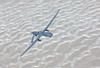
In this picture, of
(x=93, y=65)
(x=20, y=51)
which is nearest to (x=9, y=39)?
(x=20, y=51)

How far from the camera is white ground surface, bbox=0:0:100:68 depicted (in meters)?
6.10

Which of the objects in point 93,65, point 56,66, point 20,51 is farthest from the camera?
point 20,51

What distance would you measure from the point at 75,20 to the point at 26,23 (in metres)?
2.65

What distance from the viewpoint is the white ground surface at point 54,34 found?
6.10 metres

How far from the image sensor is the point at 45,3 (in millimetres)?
10258

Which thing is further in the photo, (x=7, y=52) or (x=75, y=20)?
(x=75, y=20)

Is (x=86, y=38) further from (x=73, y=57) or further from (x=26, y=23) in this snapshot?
(x=26, y=23)

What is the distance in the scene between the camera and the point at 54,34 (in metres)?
7.47

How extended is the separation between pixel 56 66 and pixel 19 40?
8.48 feet

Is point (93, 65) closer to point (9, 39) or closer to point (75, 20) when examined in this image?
point (75, 20)

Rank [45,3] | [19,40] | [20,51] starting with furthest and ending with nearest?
[45,3], [19,40], [20,51]

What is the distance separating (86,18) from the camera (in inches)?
314

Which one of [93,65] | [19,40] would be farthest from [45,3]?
[93,65]

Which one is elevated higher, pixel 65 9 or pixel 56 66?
pixel 65 9
